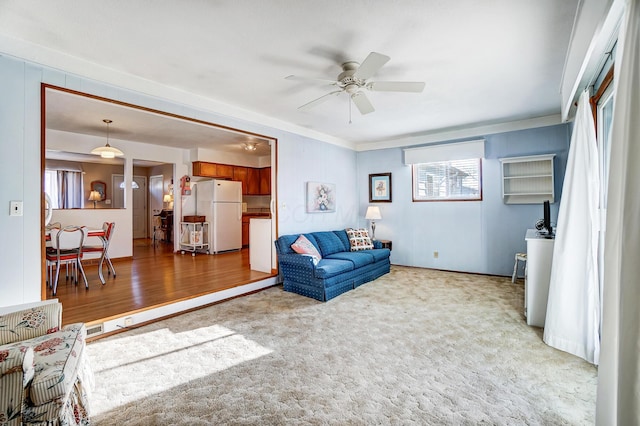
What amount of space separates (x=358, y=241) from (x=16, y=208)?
434 cm

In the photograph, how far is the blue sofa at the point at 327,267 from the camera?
4.01 metres

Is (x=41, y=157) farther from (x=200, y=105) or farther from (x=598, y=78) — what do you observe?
(x=598, y=78)

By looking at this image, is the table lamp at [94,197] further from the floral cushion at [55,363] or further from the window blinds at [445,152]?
the window blinds at [445,152]

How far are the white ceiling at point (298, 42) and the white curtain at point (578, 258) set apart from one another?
2.94ft

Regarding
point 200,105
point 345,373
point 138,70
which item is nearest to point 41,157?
point 138,70

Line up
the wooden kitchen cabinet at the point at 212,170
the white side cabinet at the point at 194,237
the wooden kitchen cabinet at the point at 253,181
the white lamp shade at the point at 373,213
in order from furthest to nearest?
the wooden kitchen cabinet at the point at 253,181
the white side cabinet at the point at 194,237
the wooden kitchen cabinet at the point at 212,170
the white lamp shade at the point at 373,213

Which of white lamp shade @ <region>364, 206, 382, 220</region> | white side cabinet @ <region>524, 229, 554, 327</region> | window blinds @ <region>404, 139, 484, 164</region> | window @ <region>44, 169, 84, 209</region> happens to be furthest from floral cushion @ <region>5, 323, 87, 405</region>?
window @ <region>44, 169, 84, 209</region>

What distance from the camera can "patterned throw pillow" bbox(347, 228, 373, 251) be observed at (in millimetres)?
5387

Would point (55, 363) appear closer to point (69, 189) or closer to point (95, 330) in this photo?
point (95, 330)

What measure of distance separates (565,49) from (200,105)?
12.4 ft

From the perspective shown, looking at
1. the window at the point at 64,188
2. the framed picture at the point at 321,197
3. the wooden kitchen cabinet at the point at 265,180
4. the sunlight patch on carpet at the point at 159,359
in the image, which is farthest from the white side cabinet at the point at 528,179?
the window at the point at 64,188

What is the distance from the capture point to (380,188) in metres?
6.41

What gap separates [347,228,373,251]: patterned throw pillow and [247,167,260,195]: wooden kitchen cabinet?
3.93m

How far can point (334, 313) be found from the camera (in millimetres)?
3510
